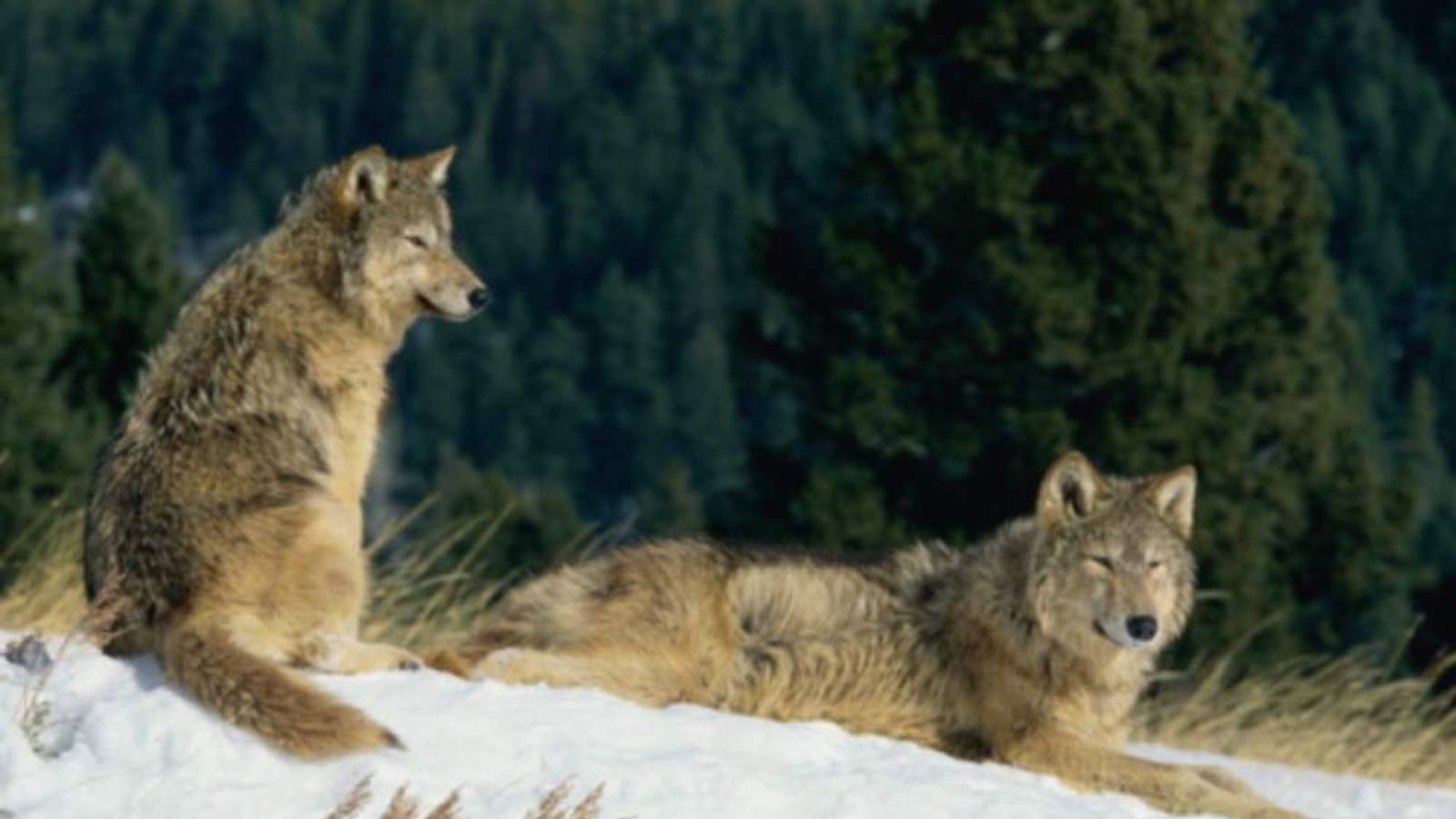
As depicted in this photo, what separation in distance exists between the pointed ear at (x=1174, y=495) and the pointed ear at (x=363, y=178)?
3055mm

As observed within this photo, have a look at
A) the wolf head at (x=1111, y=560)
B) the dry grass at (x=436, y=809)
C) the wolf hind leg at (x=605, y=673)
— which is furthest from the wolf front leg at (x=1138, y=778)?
the dry grass at (x=436, y=809)

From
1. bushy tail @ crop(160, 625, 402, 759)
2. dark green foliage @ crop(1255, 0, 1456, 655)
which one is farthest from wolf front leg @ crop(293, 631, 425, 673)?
dark green foliage @ crop(1255, 0, 1456, 655)

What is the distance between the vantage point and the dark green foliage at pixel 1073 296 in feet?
114

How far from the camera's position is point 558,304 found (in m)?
168

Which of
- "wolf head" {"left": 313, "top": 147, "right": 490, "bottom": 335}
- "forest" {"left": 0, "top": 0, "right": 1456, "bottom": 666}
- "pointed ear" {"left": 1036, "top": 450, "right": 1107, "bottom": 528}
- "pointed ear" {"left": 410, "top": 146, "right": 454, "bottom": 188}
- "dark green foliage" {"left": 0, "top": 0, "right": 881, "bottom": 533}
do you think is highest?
"pointed ear" {"left": 410, "top": 146, "right": 454, "bottom": 188}

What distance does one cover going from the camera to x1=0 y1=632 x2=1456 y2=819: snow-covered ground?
6.42m

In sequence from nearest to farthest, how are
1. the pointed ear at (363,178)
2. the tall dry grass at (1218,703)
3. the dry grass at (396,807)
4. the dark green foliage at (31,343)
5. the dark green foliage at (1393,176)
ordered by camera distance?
the dry grass at (396,807), the pointed ear at (363,178), the tall dry grass at (1218,703), the dark green foliage at (31,343), the dark green foliage at (1393,176)

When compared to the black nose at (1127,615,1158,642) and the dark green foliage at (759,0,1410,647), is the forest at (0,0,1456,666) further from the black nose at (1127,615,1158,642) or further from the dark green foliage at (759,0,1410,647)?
the black nose at (1127,615,1158,642)

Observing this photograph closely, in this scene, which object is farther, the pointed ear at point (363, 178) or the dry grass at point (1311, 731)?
the dry grass at point (1311, 731)

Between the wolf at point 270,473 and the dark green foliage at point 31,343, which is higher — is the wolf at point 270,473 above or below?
above

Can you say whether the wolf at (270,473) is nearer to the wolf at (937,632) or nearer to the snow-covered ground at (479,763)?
the snow-covered ground at (479,763)

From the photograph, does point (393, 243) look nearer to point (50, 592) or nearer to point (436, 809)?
point (50, 592)

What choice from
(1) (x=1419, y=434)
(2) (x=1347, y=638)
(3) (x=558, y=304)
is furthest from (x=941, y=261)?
(3) (x=558, y=304)

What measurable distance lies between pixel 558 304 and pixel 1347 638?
126m
